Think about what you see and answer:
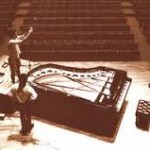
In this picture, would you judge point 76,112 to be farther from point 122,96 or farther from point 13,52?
point 13,52

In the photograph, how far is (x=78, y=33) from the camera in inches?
514

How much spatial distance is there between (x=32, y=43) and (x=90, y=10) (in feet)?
16.8

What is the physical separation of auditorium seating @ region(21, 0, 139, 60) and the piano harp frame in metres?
4.06

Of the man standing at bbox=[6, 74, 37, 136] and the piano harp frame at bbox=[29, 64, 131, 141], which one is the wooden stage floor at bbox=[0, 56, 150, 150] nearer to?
the piano harp frame at bbox=[29, 64, 131, 141]

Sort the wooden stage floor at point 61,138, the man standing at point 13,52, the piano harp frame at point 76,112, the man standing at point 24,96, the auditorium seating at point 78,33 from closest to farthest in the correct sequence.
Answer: the man standing at point 24,96 < the wooden stage floor at point 61,138 < the piano harp frame at point 76,112 < the man standing at point 13,52 < the auditorium seating at point 78,33

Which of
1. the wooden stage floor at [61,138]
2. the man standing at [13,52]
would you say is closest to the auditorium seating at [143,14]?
the wooden stage floor at [61,138]

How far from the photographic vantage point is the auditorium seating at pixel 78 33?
1172 centimetres

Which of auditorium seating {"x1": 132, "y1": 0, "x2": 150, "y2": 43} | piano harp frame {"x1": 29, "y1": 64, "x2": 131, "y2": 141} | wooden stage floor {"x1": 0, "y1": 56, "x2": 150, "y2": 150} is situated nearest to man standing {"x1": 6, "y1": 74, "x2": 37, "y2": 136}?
wooden stage floor {"x1": 0, "y1": 56, "x2": 150, "y2": 150}

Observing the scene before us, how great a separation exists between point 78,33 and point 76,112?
611 centimetres

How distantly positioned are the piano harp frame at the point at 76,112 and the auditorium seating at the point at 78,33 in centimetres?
406

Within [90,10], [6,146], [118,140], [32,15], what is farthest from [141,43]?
[6,146]

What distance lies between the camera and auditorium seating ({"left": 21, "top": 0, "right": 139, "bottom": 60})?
11.7 meters

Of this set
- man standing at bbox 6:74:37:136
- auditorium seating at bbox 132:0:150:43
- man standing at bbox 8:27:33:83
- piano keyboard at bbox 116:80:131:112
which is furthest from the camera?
auditorium seating at bbox 132:0:150:43

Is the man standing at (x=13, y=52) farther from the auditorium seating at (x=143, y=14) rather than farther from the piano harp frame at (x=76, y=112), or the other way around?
the auditorium seating at (x=143, y=14)
